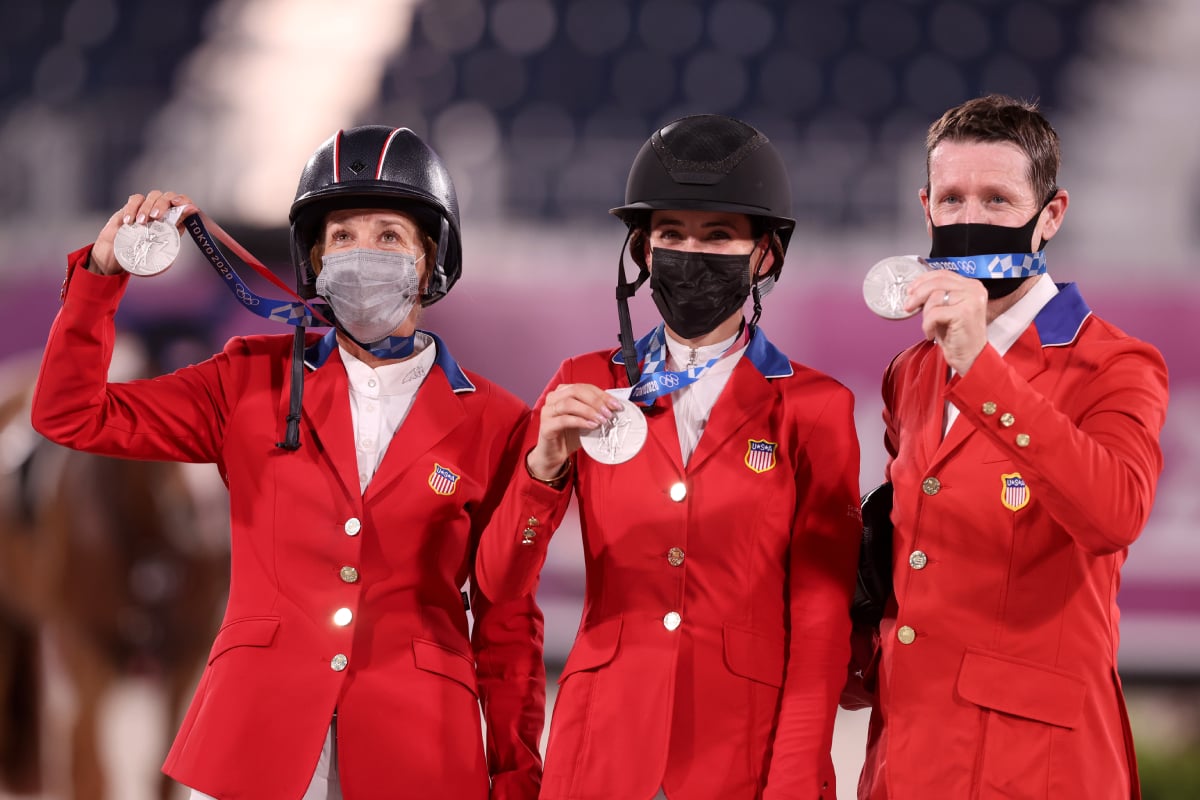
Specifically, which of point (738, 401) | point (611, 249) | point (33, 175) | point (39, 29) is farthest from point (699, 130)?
point (39, 29)

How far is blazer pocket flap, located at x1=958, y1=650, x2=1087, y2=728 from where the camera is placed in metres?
2.26

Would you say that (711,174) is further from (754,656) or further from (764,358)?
(754,656)

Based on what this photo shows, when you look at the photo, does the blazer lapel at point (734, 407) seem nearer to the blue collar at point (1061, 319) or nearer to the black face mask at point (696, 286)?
the black face mask at point (696, 286)

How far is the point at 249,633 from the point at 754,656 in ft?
3.15

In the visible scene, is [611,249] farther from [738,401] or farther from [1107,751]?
[1107,751]

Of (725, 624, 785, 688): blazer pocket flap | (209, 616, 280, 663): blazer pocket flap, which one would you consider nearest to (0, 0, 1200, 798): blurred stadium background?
(209, 616, 280, 663): blazer pocket flap

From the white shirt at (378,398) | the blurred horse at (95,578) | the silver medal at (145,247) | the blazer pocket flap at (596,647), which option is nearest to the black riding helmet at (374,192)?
the white shirt at (378,398)

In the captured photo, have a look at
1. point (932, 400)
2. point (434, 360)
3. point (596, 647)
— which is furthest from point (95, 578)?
point (932, 400)

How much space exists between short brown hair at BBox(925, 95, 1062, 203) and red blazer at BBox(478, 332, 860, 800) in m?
0.55

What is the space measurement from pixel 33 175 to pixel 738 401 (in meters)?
5.18

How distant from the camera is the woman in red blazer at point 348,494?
8.07 feet

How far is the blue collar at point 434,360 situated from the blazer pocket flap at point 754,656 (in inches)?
30.4

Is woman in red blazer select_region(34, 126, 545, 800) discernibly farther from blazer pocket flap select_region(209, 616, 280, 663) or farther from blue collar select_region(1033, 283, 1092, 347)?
blue collar select_region(1033, 283, 1092, 347)

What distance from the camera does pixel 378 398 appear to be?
2711 millimetres
